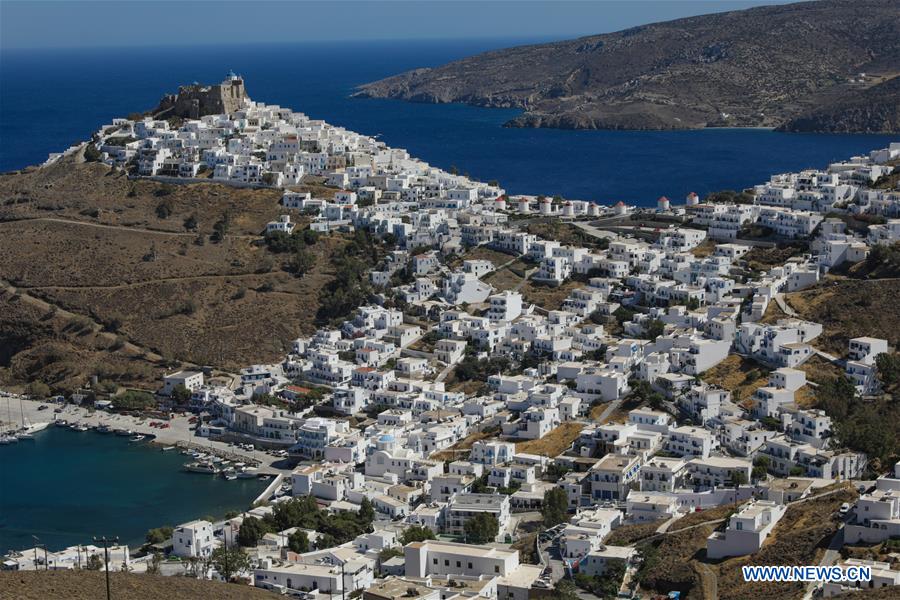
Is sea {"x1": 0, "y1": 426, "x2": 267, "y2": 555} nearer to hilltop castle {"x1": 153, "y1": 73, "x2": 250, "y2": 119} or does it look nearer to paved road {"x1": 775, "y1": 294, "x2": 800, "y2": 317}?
paved road {"x1": 775, "y1": 294, "x2": 800, "y2": 317}

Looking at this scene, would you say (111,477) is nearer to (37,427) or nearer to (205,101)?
(37,427)

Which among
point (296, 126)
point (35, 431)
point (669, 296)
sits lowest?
point (35, 431)

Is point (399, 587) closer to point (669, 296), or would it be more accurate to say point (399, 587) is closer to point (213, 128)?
point (669, 296)

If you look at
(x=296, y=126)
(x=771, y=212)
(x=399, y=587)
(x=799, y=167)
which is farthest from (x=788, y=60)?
(x=399, y=587)

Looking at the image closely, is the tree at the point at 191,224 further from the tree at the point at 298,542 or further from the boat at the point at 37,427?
the tree at the point at 298,542

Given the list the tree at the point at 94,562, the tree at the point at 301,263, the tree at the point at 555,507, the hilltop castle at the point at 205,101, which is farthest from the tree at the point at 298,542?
the hilltop castle at the point at 205,101
